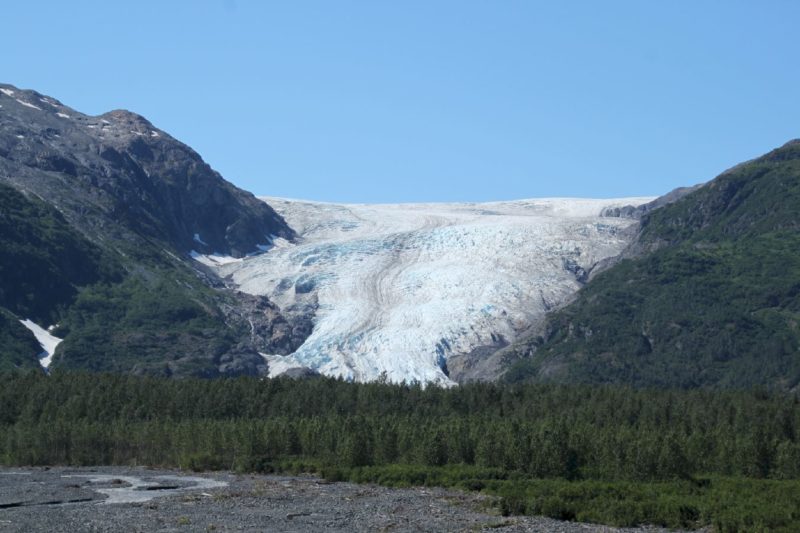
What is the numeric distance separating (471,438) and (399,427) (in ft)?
27.8

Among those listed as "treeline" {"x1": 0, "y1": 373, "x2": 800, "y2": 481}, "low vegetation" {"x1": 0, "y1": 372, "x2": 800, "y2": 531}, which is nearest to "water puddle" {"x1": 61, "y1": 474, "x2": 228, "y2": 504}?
"low vegetation" {"x1": 0, "y1": 372, "x2": 800, "y2": 531}

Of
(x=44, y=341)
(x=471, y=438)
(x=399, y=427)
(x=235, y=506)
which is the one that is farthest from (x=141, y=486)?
(x=44, y=341)

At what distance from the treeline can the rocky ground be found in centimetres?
994

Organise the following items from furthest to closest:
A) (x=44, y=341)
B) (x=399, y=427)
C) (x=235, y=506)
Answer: (x=44, y=341), (x=399, y=427), (x=235, y=506)

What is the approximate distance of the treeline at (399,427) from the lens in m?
91.6

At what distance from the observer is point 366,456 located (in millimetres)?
98250

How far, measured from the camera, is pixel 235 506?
72.3 metres

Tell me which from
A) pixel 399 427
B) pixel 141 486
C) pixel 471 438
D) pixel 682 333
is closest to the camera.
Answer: pixel 141 486

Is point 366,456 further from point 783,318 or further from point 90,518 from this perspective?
point 783,318

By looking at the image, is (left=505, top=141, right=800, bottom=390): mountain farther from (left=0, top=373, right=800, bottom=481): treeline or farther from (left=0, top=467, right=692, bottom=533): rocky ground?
(left=0, top=467, right=692, bottom=533): rocky ground

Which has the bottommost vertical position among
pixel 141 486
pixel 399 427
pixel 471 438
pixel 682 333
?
pixel 141 486

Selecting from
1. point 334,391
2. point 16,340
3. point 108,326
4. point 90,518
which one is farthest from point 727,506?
point 108,326

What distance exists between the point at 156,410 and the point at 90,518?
190ft

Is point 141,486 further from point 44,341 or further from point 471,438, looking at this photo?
point 44,341
